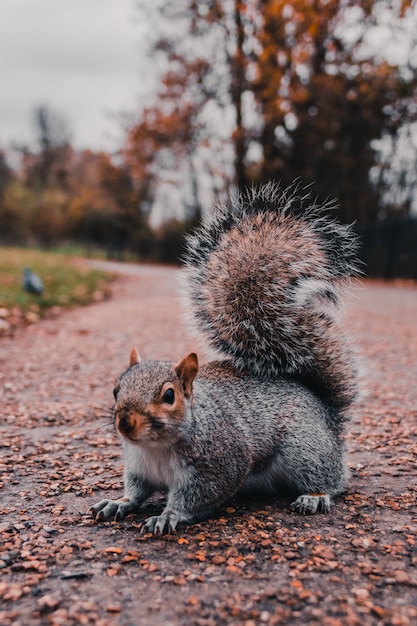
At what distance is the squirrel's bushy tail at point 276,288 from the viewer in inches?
98.6

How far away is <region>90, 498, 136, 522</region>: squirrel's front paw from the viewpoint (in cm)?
227

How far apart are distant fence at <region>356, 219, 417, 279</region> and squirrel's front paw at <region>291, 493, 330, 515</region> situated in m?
11.2

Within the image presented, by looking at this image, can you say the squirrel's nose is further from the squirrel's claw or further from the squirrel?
the squirrel's claw

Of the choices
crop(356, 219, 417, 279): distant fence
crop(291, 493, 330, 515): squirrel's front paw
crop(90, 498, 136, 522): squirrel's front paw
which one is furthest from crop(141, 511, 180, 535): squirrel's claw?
crop(356, 219, 417, 279): distant fence

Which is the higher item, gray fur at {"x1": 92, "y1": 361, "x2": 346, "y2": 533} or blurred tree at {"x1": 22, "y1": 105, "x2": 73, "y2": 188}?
blurred tree at {"x1": 22, "y1": 105, "x2": 73, "y2": 188}

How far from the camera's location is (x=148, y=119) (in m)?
17.5

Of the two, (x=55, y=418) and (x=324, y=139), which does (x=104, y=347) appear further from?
(x=324, y=139)

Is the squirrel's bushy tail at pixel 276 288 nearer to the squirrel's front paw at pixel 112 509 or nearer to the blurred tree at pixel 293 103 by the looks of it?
the squirrel's front paw at pixel 112 509

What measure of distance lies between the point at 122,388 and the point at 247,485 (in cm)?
75

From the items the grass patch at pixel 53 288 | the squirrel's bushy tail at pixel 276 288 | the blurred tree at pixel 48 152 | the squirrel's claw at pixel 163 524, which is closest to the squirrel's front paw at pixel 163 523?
the squirrel's claw at pixel 163 524

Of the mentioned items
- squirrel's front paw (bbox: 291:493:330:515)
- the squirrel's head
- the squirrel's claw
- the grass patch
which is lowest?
the grass patch

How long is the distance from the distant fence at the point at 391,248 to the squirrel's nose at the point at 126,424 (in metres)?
11.7

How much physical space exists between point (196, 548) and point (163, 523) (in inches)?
5.8

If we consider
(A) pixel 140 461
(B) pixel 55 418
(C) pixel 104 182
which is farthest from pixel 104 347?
(C) pixel 104 182
